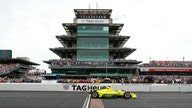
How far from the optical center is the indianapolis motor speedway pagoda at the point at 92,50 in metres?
81.6

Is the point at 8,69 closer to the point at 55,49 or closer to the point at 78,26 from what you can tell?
the point at 55,49

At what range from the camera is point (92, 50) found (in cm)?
8400

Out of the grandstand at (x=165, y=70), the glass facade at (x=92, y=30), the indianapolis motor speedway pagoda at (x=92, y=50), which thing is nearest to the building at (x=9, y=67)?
the indianapolis motor speedway pagoda at (x=92, y=50)

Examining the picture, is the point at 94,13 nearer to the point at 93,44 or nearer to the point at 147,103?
the point at 93,44

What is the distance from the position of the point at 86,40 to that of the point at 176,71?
29469mm

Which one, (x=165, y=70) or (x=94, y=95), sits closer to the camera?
(x=94, y=95)

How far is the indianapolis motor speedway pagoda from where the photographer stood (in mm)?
81562

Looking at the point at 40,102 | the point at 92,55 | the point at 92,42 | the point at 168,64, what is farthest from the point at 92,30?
the point at 40,102

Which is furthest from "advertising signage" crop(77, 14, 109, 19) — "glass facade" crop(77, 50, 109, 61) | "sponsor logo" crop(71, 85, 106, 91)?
"sponsor logo" crop(71, 85, 106, 91)

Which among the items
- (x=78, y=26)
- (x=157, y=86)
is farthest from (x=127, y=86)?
(x=78, y=26)

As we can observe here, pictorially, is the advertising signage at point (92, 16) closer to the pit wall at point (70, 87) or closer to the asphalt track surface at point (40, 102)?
the pit wall at point (70, 87)

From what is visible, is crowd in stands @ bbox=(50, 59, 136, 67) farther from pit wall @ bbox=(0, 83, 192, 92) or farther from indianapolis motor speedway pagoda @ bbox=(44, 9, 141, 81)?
pit wall @ bbox=(0, 83, 192, 92)

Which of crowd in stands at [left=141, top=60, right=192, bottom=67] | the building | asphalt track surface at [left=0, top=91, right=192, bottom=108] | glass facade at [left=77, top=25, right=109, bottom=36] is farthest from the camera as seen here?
crowd in stands at [left=141, top=60, right=192, bottom=67]

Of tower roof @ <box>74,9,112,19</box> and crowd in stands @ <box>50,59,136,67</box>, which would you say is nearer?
crowd in stands @ <box>50,59,136,67</box>
